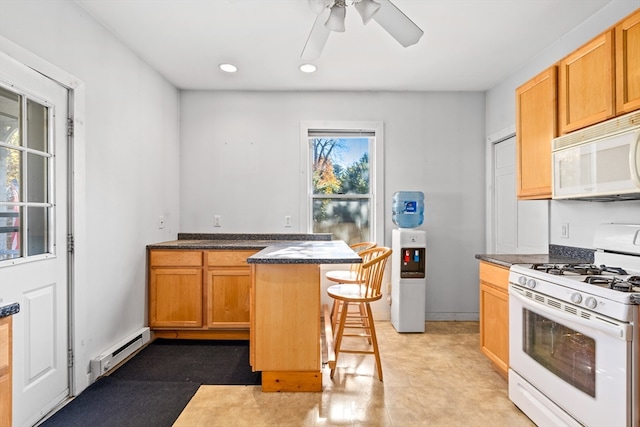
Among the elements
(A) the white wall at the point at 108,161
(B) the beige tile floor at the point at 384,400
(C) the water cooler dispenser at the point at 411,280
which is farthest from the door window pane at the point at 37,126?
(C) the water cooler dispenser at the point at 411,280

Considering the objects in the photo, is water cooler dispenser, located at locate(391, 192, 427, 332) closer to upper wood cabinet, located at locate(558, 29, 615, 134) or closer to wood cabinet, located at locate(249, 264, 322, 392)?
wood cabinet, located at locate(249, 264, 322, 392)

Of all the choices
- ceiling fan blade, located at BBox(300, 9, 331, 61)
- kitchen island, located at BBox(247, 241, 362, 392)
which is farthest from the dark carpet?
ceiling fan blade, located at BBox(300, 9, 331, 61)

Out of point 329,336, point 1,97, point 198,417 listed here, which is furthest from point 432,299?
point 1,97

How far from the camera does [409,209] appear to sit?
362 centimetres

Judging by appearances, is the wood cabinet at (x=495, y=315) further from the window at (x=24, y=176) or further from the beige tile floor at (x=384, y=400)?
the window at (x=24, y=176)

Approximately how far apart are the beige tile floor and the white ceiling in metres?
2.62

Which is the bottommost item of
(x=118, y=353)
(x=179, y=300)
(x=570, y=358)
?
(x=118, y=353)

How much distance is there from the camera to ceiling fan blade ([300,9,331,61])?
6.65 feet

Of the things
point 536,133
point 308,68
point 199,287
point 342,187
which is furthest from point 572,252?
point 199,287

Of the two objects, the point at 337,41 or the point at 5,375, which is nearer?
the point at 5,375

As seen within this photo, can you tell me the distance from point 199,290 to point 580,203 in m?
3.28

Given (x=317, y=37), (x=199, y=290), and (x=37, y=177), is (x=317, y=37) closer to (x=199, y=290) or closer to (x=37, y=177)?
(x=37, y=177)

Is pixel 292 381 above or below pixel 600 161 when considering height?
below

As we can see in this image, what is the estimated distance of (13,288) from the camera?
5.83 ft
